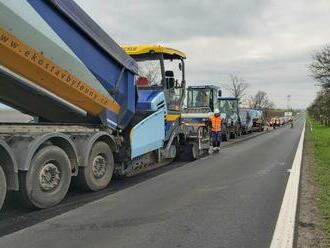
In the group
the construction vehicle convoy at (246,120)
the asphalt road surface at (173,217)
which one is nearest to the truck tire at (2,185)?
the asphalt road surface at (173,217)

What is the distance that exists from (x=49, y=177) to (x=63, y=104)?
5.44ft

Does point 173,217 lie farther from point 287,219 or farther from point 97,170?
point 97,170

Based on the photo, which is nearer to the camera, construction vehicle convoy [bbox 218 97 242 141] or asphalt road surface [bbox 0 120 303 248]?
asphalt road surface [bbox 0 120 303 248]

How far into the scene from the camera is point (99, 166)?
36.7 ft

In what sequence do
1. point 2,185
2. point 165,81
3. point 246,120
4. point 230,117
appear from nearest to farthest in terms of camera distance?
Answer: point 2,185
point 165,81
point 230,117
point 246,120

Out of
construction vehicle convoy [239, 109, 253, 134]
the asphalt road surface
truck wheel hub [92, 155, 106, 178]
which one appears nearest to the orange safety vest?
the asphalt road surface

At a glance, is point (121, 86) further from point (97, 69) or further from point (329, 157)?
point (329, 157)

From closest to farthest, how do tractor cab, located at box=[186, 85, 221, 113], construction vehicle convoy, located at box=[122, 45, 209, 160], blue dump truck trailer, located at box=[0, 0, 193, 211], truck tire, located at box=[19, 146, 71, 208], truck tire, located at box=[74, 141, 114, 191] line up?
blue dump truck trailer, located at box=[0, 0, 193, 211], truck tire, located at box=[19, 146, 71, 208], truck tire, located at box=[74, 141, 114, 191], construction vehicle convoy, located at box=[122, 45, 209, 160], tractor cab, located at box=[186, 85, 221, 113]

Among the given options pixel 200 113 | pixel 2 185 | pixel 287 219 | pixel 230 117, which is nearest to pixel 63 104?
pixel 2 185

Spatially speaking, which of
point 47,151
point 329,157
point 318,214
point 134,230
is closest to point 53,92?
point 47,151

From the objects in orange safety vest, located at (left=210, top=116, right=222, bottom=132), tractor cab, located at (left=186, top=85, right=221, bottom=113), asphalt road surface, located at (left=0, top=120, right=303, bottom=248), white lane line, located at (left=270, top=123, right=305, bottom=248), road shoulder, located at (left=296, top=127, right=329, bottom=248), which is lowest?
road shoulder, located at (left=296, top=127, right=329, bottom=248)

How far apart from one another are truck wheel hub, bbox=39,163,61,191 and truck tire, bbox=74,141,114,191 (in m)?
0.99

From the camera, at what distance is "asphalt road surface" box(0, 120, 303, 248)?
6.90m

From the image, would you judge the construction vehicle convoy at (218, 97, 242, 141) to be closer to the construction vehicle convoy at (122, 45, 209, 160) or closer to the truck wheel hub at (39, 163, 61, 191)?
the construction vehicle convoy at (122, 45, 209, 160)
